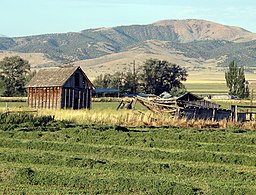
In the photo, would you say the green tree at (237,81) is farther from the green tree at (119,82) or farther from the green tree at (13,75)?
the green tree at (13,75)

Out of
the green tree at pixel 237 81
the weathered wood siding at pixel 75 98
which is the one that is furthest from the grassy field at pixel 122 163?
the green tree at pixel 237 81

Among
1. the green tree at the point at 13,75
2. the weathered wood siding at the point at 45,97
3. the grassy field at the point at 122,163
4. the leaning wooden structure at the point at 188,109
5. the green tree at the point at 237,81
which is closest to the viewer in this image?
the grassy field at the point at 122,163

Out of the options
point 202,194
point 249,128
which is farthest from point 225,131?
point 202,194

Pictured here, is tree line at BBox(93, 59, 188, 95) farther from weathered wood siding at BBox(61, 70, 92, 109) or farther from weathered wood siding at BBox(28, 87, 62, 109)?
weathered wood siding at BBox(28, 87, 62, 109)

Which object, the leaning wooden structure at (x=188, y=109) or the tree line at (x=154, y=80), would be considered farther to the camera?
the tree line at (x=154, y=80)

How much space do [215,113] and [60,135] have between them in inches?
747

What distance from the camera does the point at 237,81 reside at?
356 feet

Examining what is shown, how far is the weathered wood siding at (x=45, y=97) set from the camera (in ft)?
183

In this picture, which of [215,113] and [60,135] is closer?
[60,135]

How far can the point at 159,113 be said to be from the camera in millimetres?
42000

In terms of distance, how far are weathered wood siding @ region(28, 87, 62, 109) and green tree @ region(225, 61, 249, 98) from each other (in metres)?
57.9

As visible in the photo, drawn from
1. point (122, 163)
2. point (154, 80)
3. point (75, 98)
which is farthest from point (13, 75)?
point (122, 163)

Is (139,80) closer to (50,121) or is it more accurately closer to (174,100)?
(174,100)

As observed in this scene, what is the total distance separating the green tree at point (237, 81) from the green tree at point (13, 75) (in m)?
41.4
